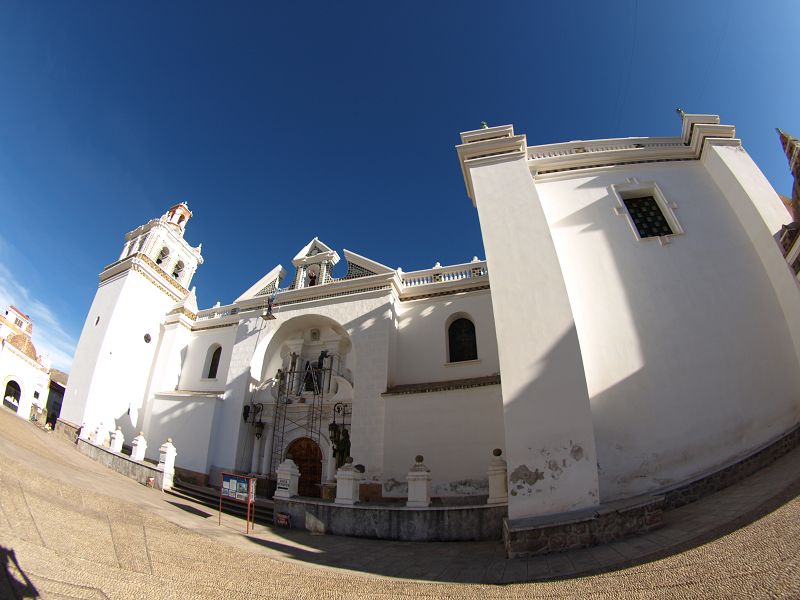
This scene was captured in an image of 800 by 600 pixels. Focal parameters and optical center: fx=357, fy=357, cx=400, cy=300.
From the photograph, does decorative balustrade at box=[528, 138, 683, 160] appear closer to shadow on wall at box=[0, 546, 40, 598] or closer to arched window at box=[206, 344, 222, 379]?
shadow on wall at box=[0, 546, 40, 598]

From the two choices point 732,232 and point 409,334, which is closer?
point 732,232

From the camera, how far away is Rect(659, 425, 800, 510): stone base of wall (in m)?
5.86

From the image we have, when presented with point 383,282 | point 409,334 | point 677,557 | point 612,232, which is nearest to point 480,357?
point 409,334

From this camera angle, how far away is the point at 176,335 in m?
16.5

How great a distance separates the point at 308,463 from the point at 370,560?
7547mm

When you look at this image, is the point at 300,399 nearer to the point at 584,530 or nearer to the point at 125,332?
the point at 125,332

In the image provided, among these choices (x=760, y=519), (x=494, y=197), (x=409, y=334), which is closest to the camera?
(x=760, y=519)

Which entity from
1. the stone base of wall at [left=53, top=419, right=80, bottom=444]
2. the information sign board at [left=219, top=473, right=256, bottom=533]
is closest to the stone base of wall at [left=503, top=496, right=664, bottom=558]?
the information sign board at [left=219, top=473, right=256, bottom=533]

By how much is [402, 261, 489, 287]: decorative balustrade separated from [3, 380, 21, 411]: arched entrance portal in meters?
27.9

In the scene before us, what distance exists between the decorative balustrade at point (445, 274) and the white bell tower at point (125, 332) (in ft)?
41.6

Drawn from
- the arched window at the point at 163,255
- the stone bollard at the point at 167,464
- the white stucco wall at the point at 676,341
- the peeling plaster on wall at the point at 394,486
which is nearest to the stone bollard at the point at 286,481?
the peeling plaster on wall at the point at 394,486

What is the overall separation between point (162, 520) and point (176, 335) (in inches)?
476

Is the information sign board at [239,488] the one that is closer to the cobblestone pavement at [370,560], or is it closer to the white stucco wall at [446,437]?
the cobblestone pavement at [370,560]

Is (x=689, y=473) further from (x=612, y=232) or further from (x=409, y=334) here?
(x=409, y=334)
